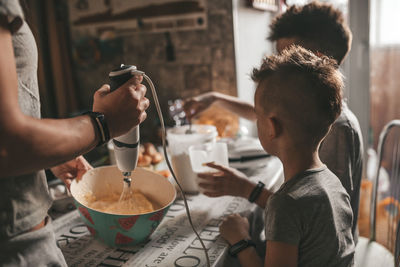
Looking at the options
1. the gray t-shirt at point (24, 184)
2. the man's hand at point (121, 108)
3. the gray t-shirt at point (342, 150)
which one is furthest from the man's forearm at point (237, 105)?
the gray t-shirt at point (24, 184)

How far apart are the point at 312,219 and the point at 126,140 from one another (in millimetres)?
498

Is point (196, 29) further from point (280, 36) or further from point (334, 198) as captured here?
point (334, 198)

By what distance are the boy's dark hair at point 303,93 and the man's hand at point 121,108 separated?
0.34 meters

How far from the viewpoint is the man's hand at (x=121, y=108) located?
0.72m

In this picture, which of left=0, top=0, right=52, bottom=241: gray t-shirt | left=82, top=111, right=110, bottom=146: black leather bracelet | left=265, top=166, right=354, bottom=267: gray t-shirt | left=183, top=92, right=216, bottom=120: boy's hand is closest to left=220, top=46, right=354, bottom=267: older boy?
left=265, top=166, right=354, bottom=267: gray t-shirt

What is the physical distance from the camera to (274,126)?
885 mm

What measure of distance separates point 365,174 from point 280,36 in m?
1.80

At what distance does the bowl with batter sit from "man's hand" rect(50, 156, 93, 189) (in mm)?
30

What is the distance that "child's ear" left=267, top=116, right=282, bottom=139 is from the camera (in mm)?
881

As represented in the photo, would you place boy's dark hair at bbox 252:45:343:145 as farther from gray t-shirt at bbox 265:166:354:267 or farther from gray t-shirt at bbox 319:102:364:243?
gray t-shirt at bbox 319:102:364:243

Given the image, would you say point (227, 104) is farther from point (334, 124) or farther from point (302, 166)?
point (302, 166)

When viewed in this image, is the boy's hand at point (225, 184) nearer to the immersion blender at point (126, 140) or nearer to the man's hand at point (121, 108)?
the immersion blender at point (126, 140)

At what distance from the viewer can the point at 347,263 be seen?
2.99 feet

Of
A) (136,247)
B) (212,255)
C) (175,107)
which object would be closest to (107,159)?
(175,107)
